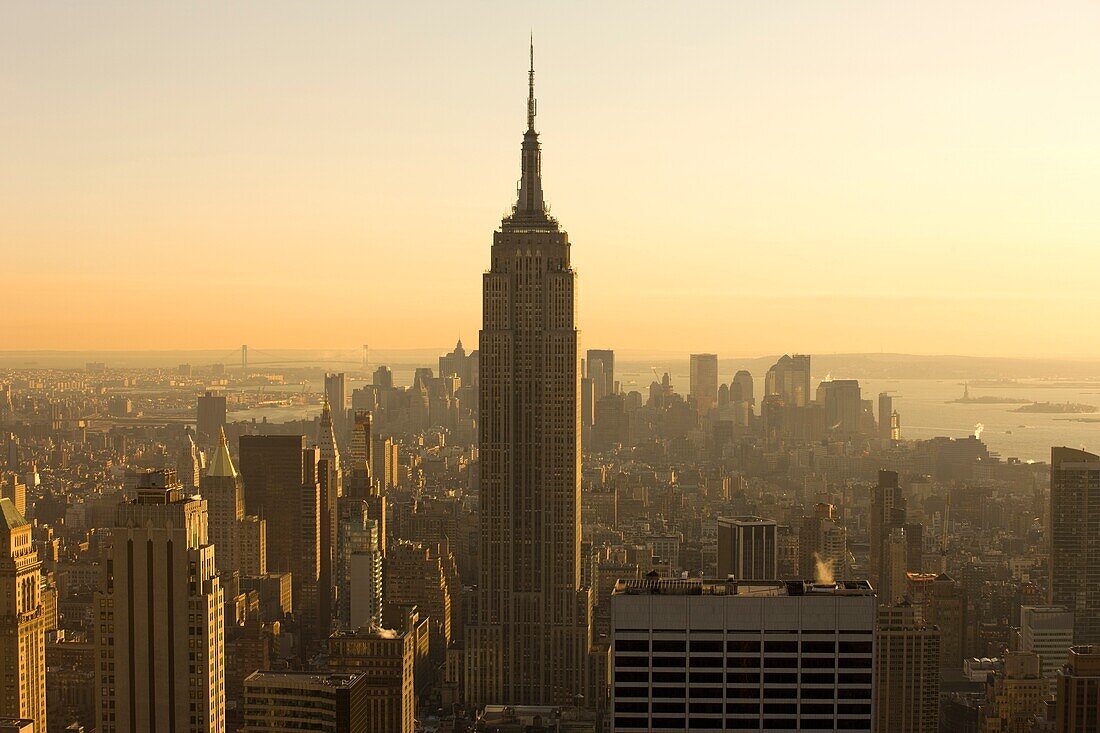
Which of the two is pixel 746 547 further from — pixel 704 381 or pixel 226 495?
pixel 226 495

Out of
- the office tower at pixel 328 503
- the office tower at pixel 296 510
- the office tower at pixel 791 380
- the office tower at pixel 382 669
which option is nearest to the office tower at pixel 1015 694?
the office tower at pixel 791 380

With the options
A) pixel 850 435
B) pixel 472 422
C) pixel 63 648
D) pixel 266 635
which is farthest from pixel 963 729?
pixel 472 422

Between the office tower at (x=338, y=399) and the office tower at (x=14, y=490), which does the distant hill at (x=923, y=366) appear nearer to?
the office tower at (x=338, y=399)

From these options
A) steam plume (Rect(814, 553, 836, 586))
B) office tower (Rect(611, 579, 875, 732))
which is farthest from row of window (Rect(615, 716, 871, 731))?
steam plume (Rect(814, 553, 836, 586))

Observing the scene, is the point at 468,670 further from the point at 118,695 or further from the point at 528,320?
the point at 118,695

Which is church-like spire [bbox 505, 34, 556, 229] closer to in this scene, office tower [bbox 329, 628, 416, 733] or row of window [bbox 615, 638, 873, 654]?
office tower [bbox 329, 628, 416, 733]

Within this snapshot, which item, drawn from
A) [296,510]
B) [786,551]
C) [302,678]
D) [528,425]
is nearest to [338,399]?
[296,510]
